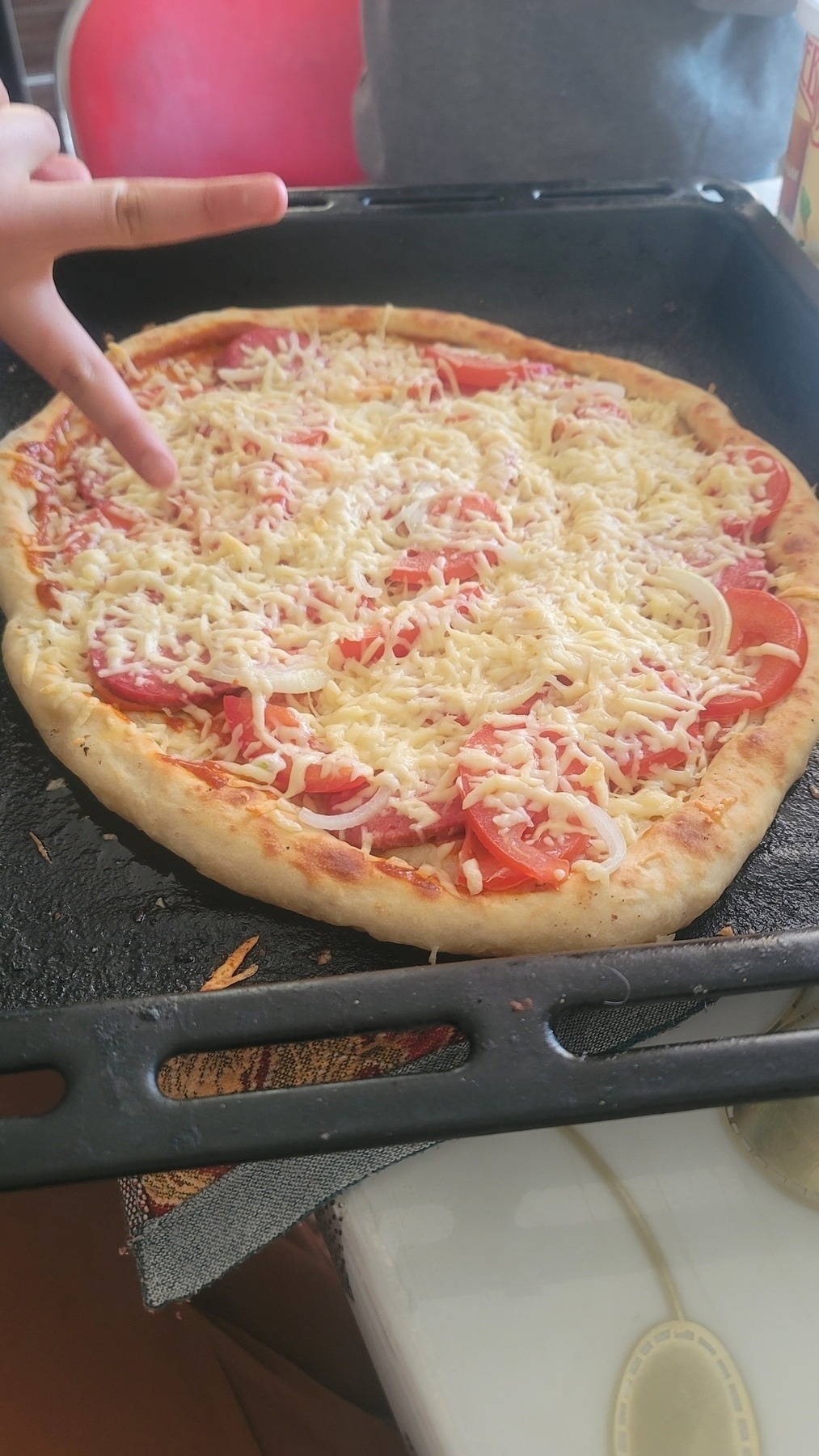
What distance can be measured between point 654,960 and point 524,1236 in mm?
349

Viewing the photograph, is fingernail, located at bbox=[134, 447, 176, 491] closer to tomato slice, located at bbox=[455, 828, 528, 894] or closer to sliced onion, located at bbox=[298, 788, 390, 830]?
sliced onion, located at bbox=[298, 788, 390, 830]

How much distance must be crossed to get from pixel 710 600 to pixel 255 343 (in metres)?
1.14

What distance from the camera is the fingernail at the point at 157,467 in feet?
5.82

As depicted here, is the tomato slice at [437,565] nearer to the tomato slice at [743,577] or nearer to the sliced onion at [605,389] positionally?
the tomato slice at [743,577]

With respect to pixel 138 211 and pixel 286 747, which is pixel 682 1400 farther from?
pixel 138 211

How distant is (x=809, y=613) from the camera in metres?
1.71

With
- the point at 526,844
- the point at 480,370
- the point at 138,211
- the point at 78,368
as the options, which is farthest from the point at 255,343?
the point at 526,844

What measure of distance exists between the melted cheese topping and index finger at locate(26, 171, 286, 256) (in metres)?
0.48

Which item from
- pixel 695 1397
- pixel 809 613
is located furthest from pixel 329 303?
pixel 695 1397

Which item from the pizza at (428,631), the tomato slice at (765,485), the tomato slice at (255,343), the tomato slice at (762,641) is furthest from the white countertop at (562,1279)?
the tomato slice at (255,343)

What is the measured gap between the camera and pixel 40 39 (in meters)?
6.27

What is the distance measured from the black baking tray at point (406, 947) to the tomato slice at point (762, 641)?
154 millimetres

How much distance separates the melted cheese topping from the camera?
1482 millimetres

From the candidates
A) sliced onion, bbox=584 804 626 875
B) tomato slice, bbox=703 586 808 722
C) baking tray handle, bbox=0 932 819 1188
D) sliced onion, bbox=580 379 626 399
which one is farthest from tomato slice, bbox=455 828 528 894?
sliced onion, bbox=580 379 626 399
